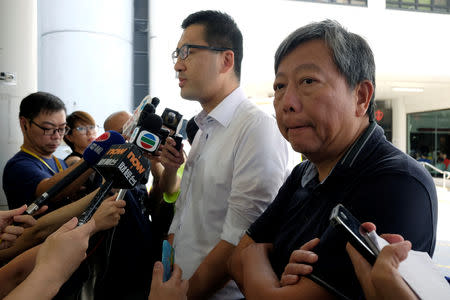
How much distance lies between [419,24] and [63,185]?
37.1 ft

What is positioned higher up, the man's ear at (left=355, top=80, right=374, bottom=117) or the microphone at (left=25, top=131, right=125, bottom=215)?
the man's ear at (left=355, top=80, right=374, bottom=117)

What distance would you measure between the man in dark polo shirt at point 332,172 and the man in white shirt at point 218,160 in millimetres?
165

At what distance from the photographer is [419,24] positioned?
392 inches

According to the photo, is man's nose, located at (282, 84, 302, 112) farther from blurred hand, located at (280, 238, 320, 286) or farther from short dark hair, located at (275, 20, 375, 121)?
blurred hand, located at (280, 238, 320, 286)

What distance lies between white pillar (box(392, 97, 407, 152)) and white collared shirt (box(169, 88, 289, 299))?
13.8 m

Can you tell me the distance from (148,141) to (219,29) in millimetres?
611

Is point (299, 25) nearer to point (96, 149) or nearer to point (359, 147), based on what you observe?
point (96, 149)

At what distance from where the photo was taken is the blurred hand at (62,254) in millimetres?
913

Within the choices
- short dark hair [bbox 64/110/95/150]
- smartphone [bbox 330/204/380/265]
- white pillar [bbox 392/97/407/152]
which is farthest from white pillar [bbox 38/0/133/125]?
white pillar [bbox 392/97/407/152]

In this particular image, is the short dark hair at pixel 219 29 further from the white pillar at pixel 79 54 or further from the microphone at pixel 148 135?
the white pillar at pixel 79 54

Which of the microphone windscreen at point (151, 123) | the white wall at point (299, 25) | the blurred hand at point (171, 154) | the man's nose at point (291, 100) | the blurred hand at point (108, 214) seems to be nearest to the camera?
the man's nose at point (291, 100)

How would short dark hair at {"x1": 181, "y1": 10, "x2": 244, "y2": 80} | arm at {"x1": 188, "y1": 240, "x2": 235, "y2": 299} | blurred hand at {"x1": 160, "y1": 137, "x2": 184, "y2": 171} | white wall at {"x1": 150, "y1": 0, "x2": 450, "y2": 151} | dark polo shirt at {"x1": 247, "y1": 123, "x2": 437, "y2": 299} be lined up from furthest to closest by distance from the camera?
white wall at {"x1": 150, "y1": 0, "x2": 450, "y2": 151} → blurred hand at {"x1": 160, "y1": 137, "x2": 184, "y2": 171} → short dark hair at {"x1": 181, "y1": 10, "x2": 244, "y2": 80} → arm at {"x1": 188, "y1": 240, "x2": 235, "y2": 299} → dark polo shirt at {"x1": 247, "y1": 123, "x2": 437, "y2": 299}

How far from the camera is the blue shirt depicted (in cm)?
197

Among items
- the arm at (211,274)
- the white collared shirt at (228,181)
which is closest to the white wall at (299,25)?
the white collared shirt at (228,181)
